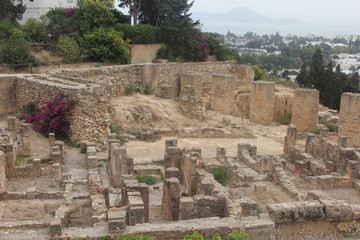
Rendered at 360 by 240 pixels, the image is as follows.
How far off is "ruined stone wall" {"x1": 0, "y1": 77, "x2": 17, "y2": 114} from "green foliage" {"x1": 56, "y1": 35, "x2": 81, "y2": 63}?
8853 mm

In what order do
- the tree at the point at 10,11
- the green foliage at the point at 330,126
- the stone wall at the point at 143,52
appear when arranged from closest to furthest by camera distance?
the green foliage at the point at 330,126 < the tree at the point at 10,11 < the stone wall at the point at 143,52

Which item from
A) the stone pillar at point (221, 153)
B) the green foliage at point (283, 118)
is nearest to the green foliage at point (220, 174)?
the stone pillar at point (221, 153)

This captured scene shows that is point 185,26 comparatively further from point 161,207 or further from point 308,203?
point 308,203

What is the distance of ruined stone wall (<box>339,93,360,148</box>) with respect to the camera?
22.4m

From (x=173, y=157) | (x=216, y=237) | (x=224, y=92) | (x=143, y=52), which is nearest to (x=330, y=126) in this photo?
(x=224, y=92)

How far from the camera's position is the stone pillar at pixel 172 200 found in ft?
34.7

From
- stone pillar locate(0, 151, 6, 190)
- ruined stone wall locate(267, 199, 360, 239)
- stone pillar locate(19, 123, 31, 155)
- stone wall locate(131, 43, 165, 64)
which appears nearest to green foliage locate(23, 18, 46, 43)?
stone wall locate(131, 43, 165, 64)

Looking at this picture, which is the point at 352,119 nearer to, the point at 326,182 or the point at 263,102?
the point at 263,102

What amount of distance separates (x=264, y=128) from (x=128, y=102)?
7.86 m

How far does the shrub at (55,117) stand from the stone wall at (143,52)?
15.5 meters

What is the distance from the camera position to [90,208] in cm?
1077

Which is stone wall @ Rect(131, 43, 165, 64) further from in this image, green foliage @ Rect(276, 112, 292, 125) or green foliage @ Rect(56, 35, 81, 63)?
green foliage @ Rect(276, 112, 292, 125)

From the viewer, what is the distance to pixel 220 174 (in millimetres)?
15469

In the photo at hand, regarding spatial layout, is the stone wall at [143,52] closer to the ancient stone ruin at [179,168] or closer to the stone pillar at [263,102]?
the ancient stone ruin at [179,168]
